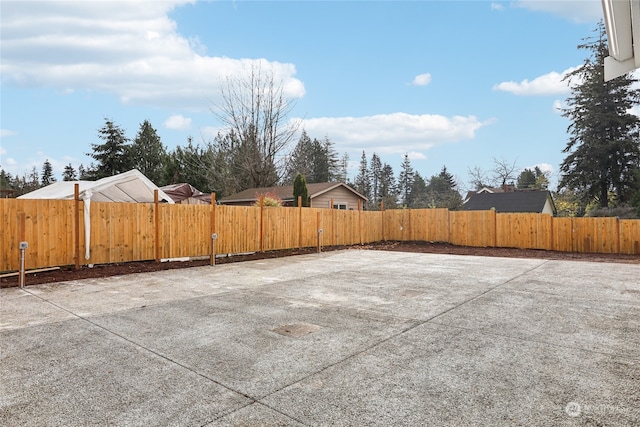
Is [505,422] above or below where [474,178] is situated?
below

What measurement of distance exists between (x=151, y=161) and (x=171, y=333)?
99.8 ft

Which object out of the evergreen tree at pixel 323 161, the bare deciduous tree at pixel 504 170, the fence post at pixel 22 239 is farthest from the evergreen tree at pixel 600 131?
the fence post at pixel 22 239

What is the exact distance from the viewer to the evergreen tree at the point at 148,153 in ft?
100

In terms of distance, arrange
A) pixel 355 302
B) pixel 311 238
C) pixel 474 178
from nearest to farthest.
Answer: pixel 355 302
pixel 311 238
pixel 474 178

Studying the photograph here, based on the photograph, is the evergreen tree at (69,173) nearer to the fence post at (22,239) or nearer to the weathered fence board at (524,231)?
the fence post at (22,239)

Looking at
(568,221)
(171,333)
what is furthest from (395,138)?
(171,333)

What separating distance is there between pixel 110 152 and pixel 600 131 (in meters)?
34.2

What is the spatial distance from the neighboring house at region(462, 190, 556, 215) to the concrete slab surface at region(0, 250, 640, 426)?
20182 mm

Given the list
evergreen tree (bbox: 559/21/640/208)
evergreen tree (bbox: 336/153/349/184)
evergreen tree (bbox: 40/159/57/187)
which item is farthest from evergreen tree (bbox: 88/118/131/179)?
evergreen tree (bbox: 559/21/640/208)

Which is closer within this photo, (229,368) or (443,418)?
(443,418)

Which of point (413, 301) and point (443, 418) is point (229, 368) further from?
point (413, 301)

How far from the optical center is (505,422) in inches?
87.3

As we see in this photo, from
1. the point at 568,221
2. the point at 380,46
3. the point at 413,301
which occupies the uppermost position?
the point at 380,46

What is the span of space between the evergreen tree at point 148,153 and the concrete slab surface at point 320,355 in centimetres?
2631
